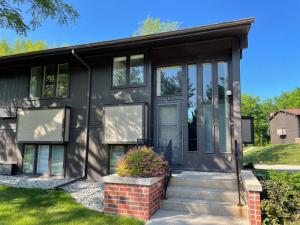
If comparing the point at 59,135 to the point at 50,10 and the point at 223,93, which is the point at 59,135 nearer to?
the point at 50,10

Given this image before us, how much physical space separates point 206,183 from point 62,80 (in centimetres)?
619

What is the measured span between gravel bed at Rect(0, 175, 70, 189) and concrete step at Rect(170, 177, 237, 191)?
11.3ft

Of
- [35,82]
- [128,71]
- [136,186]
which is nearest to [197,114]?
[128,71]

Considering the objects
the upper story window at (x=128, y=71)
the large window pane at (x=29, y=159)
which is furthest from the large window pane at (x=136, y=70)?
the large window pane at (x=29, y=159)

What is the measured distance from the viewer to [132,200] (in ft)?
15.0

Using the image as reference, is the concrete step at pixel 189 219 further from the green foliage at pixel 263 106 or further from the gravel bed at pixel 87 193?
the green foliage at pixel 263 106

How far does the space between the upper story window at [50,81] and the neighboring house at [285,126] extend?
2714 centimetres

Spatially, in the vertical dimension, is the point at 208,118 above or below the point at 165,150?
above

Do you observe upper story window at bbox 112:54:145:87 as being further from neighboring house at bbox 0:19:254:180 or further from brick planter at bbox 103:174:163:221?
brick planter at bbox 103:174:163:221

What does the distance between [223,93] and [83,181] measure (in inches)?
196

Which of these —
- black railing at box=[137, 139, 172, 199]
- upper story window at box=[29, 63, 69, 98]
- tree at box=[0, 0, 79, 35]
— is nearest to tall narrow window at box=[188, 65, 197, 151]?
black railing at box=[137, 139, 172, 199]

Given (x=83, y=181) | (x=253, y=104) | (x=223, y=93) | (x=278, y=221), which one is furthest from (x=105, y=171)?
(x=253, y=104)

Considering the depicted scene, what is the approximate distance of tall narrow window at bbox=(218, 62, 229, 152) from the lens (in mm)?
6852

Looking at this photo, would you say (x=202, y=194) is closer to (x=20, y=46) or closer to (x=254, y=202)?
(x=254, y=202)
